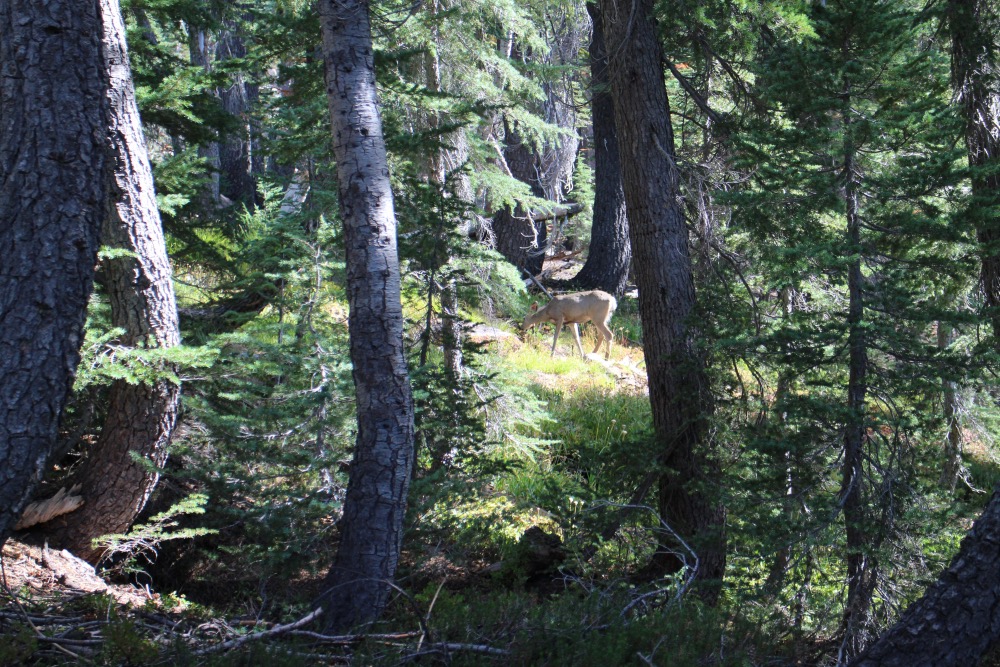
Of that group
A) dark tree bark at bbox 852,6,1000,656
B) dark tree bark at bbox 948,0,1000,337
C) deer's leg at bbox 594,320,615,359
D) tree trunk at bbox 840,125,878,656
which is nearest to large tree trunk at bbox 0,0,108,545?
dark tree bark at bbox 852,6,1000,656

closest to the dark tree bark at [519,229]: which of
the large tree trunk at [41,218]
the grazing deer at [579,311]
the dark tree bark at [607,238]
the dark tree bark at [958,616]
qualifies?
the dark tree bark at [607,238]

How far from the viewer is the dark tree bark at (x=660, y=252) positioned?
22.4 feet

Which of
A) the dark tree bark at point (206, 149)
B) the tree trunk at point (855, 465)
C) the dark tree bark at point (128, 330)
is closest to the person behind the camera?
the tree trunk at point (855, 465)

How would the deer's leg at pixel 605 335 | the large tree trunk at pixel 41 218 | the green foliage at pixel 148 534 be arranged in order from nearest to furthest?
the large tree trunk at pixel 41 218
the green foliage at pixel 148 534
the deer's leg at pixel 605 335

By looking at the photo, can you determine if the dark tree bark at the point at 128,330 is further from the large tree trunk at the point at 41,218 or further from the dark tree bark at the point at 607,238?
the dark tree bark at the point at 607,238

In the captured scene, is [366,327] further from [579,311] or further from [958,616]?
[579,311]

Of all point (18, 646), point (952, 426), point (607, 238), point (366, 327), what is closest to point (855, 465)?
point (952, 426)

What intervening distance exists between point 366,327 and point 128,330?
2238mm

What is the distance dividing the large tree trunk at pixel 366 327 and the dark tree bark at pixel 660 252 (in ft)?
9.17

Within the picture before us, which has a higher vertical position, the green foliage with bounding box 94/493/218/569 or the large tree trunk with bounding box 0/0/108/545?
the large tree trunk with bounding box 0/0/108/545

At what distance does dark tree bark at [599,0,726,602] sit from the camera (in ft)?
22.4

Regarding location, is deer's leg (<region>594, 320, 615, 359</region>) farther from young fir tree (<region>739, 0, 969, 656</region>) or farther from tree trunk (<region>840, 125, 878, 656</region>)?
tree trunk (<region>840, 125, 878, 656</region>)

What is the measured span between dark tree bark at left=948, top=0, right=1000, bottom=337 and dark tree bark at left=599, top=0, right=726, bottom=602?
2730 mm

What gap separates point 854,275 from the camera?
19.0ft
